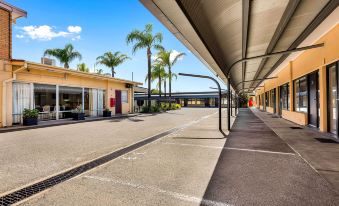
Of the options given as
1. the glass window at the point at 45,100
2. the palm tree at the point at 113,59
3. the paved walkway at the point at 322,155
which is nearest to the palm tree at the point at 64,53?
the palm tree at the point at 113,59

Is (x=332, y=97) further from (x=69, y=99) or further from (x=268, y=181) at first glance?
(x=69, y=99)

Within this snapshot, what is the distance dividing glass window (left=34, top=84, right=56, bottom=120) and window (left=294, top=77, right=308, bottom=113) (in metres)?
16.9

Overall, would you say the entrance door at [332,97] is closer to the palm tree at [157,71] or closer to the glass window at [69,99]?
the glass window at [69,99]

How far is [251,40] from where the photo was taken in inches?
309

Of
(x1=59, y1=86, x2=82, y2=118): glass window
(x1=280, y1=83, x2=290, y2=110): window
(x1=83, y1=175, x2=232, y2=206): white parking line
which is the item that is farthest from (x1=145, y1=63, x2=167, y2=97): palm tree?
(x1=83, y1=175, x2=232, y2=206): white parking line

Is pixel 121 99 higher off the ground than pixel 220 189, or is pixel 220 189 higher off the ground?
pixel 121 99

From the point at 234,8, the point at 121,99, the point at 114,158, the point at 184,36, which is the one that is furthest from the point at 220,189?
the point at 121,99

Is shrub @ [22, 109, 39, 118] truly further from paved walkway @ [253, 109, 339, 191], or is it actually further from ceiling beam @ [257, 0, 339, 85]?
ceiling beam @ [257, 0, 339, 85]

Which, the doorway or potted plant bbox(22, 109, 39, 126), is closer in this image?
the doorway

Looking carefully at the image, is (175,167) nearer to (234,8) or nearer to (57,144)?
(234,8)

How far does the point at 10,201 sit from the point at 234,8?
5905mm

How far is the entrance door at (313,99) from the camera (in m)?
9.94

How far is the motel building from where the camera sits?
11516mm

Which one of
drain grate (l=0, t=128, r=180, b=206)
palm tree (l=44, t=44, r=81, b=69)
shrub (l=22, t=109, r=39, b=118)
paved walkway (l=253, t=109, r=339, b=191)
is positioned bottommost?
drain grate (l=0, t=128, r=180, b=206)
